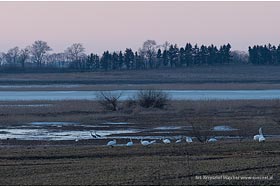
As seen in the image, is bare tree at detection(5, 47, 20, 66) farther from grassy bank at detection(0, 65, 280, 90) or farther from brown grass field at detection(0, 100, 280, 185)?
brown grass field at detection(0, 100, 280, 185)

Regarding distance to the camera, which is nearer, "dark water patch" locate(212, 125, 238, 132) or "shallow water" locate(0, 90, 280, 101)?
"dark water patch" locate(212, 125, 238, 132)

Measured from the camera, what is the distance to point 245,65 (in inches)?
4624

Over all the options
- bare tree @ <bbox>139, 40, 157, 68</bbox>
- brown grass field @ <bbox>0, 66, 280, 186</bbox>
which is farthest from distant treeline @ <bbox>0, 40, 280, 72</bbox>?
brown grass field @ <bbox>0, 66, 280, 186</bbox>

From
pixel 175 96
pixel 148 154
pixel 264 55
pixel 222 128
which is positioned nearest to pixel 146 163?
pixel 148 154

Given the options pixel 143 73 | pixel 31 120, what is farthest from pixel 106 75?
pixel 31 120

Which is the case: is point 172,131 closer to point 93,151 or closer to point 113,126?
point 113,126

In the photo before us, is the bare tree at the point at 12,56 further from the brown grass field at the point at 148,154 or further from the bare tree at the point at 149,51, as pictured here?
the brown grass field at the point at 148,154

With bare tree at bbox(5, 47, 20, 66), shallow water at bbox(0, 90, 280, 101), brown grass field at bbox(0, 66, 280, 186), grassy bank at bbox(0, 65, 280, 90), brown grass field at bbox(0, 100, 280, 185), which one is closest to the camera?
brown grass field at bbox(0, 100, 280, 185)

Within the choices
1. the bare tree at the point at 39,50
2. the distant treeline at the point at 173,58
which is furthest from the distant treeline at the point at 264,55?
the bare tree at the point at 39,50

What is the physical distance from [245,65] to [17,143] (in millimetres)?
92327

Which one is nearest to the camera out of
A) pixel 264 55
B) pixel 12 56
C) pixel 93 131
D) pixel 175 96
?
pixel 93 131

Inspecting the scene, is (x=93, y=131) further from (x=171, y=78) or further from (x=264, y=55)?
(x=264, y=55)

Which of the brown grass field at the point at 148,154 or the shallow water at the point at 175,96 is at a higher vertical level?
the brown grass field at the point at 148,154

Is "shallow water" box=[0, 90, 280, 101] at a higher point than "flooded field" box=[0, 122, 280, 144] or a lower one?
lower
